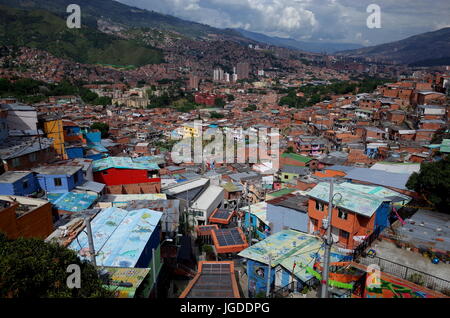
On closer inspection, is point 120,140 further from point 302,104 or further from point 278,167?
point 302,104

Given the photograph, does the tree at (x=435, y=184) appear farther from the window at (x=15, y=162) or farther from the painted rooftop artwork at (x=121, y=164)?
the window at (x=15, y=162)

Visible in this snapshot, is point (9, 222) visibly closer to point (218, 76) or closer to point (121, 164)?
point (121, 164)

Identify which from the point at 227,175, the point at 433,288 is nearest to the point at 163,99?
the point at 227,175

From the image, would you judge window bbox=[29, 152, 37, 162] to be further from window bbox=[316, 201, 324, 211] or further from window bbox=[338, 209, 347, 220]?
window bbox=[338, 209, 347, 220]

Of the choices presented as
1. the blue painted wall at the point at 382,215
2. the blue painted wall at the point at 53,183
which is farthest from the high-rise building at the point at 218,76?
the blue painted wall at the point at 382,215

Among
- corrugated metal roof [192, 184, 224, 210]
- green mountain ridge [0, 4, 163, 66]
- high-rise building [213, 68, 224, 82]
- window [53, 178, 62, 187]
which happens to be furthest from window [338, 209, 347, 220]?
high-rise building [213, 68, 224, 82]
